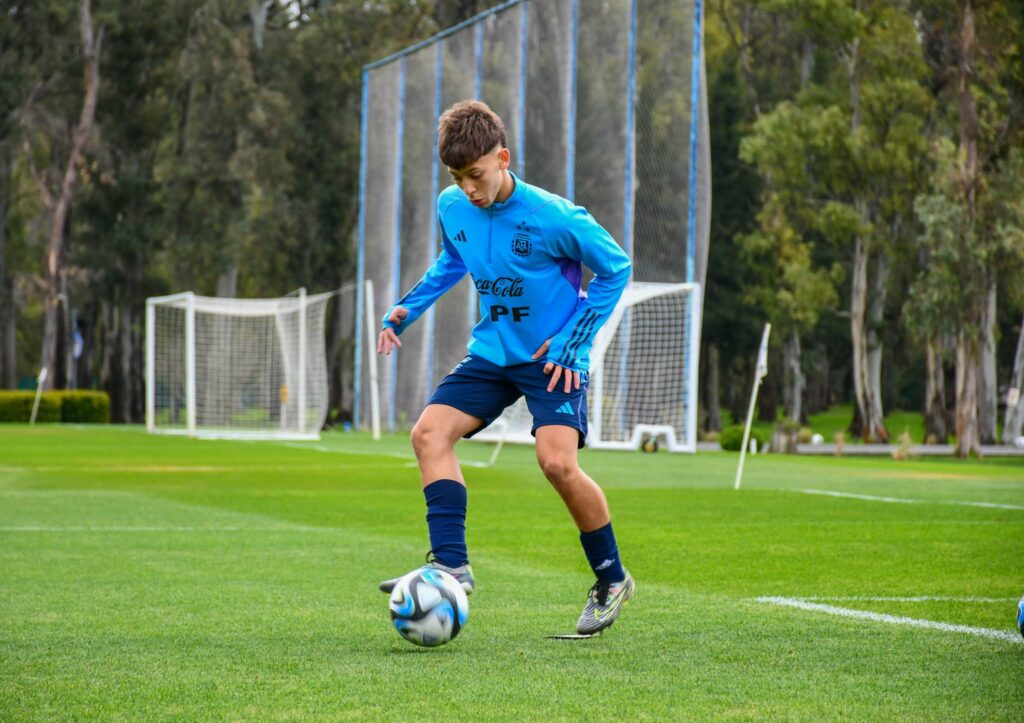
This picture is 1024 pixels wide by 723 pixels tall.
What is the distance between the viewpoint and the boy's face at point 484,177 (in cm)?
574

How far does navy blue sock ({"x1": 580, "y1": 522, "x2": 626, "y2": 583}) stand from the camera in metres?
6.08

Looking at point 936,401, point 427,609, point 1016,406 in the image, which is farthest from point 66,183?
point 427,609

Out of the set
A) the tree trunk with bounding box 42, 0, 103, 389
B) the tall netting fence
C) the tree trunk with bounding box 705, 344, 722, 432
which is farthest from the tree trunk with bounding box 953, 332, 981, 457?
the tree trunk with bounding box 42, 0, 103, 389

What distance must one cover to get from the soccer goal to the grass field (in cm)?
1936

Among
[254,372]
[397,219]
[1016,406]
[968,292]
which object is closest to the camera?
[968,292]

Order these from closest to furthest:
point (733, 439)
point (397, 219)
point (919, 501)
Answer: point (919, 501) → point (733, 439) → point (397, 219)

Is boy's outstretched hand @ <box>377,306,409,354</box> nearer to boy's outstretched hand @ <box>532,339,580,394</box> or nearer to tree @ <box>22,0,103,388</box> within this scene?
boy's outstretched hand @ <box>532,339,580,394</box>

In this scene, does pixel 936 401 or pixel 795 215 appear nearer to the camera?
pixel 936 401

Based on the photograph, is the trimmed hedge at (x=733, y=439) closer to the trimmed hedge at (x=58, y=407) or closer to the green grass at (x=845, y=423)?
the green grass at (x=845, y=423)

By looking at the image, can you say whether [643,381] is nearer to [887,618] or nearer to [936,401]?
[936,401]

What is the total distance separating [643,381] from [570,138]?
5296mm

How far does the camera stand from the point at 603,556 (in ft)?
20.0

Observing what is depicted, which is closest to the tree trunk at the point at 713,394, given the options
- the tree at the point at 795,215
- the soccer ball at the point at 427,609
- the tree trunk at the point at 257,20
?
the tree at the point at 795,215

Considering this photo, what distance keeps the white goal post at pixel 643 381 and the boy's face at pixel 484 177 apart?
22.5 meters
